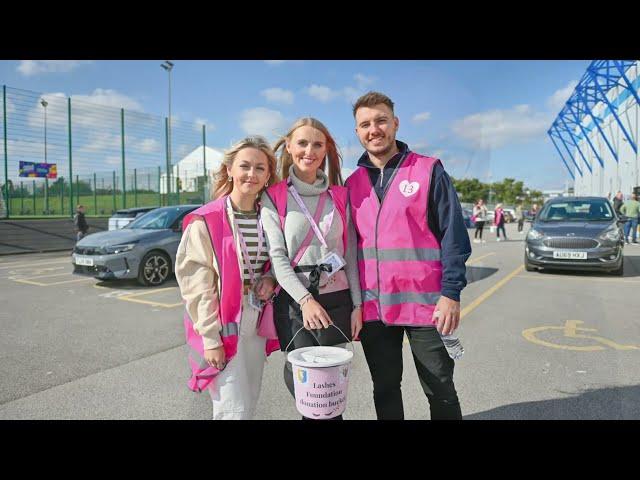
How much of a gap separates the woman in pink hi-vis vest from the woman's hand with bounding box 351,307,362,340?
0.38 metres

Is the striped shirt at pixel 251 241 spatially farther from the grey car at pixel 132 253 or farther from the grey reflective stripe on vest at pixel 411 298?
the grey car at pixel 132 253

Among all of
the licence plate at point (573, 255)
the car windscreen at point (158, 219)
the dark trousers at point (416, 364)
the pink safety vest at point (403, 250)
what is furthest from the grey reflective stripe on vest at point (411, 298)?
the licence plate at point (573, 255)

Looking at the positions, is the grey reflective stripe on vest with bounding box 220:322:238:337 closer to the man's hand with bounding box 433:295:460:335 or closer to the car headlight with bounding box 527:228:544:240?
the man's hand with bounding box 433:295:460:335

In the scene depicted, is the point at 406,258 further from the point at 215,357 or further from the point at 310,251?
the point at 215,357

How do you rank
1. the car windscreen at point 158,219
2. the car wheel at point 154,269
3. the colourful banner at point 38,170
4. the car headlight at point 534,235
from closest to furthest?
the car wheel at point 154,269 → the car windscreen at point 158,219 → the car headlight at point 534,235 → the colourful banner at point 38,170

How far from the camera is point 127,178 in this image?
20.0 metres

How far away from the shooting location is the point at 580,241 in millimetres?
8117

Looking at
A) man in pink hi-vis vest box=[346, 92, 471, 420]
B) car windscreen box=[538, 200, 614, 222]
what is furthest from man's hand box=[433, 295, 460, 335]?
car windscreen box=[538, 200, 614, 222]

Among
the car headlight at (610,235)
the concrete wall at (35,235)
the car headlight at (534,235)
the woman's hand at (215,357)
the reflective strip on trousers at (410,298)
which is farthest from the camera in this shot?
the concrete wall at (35,235)

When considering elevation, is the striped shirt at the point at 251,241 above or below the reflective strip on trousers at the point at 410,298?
above

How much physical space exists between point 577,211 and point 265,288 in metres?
9.04

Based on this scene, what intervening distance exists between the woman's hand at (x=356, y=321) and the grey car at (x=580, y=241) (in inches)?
293

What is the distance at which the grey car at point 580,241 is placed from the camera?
8086 millimetres
